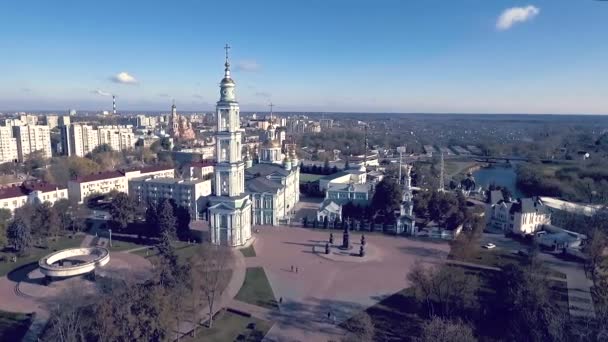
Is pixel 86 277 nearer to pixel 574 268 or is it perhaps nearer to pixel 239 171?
pixel 239 171

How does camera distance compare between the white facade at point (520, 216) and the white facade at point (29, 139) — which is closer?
the white facade at point (520, 216)

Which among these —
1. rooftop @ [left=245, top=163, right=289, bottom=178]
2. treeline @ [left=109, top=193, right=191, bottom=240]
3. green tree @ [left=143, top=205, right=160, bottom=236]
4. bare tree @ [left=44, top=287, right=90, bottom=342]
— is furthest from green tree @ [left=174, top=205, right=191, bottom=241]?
bare tree @ [left=44, top=287, right=90, bottom=342]

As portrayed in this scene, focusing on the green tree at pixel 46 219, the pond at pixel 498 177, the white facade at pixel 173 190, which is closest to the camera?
the green tree at pixel 46 219

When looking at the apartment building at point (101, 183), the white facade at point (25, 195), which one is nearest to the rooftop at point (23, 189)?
the white facade at point (25, 195)

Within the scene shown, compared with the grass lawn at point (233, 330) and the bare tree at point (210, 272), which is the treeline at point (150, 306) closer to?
the bare tree at point (210, 272)

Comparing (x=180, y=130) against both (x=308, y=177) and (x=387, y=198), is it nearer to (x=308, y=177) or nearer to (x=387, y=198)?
(x=308, y=177)

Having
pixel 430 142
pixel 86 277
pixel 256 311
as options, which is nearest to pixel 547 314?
pixel 256 311

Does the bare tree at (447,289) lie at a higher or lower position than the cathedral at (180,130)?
lower
